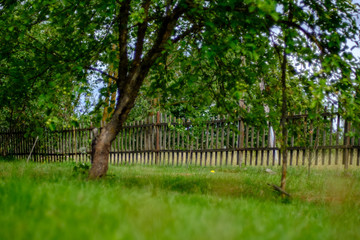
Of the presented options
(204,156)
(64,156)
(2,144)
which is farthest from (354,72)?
(2,144)

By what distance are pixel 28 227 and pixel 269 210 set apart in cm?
279

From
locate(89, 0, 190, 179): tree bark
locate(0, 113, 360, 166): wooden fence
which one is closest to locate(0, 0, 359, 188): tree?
locate(89, 0, 190, 179): tree bark

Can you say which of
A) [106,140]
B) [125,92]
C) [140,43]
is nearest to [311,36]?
[140,43]

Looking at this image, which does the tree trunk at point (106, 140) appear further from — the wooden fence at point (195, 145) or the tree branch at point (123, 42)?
the wooden fence at point (195, 145)

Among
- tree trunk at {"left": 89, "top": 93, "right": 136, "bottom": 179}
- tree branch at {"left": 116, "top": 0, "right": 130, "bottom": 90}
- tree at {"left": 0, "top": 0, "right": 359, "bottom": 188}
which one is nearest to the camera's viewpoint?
tree at {"left": 0, "top": 0, "right": 359, "bottom": 188}

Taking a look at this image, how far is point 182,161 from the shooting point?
12688 millimetres

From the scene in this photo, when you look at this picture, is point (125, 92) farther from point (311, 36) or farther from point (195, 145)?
point (195, 145)

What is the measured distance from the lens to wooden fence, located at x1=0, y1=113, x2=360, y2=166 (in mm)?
9758

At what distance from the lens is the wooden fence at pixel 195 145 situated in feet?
32.0

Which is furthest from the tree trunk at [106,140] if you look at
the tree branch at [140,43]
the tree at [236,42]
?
the tree branch at [140,43]

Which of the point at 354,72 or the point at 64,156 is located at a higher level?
the point at 354,72

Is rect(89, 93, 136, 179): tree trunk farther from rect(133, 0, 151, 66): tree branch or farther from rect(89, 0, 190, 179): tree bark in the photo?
rect(133, 0, 151, 66): tree branch

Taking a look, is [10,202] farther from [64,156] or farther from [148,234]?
[64,156]

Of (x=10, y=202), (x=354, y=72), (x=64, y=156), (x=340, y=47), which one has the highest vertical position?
(x=340, y=47)
